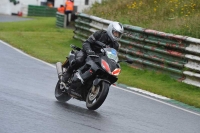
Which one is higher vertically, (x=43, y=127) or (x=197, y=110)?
(x=43, y=127)

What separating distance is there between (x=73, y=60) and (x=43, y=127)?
348 centimetres

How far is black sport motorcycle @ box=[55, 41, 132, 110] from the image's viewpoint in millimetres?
10578

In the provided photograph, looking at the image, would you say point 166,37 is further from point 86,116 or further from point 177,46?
point 86,116

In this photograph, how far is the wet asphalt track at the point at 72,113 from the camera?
8.63 meters

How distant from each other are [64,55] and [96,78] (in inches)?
393

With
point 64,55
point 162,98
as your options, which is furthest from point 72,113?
point 64,55

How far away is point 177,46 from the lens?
16.8 metres

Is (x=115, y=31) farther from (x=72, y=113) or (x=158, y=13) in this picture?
(x=158, y=13)

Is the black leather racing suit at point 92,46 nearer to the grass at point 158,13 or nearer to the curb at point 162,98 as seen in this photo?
the curb at point 162,98

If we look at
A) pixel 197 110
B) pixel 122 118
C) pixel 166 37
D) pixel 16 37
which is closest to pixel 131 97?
pixel 197 110

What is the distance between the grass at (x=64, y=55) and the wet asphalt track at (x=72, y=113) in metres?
1.30

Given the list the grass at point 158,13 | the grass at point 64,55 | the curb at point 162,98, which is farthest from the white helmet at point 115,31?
the grass at point 158,13

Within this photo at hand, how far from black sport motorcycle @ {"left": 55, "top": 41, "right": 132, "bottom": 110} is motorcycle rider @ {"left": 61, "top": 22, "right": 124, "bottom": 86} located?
12 cm

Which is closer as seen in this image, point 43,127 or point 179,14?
point 43,127
